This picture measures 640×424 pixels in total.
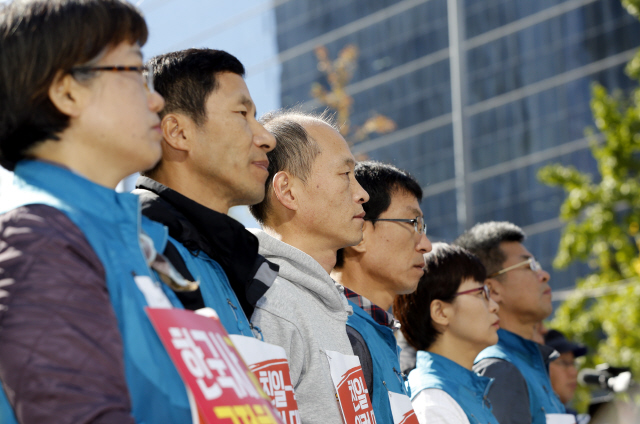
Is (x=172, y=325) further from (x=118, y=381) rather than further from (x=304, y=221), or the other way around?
(x=304, y=221)

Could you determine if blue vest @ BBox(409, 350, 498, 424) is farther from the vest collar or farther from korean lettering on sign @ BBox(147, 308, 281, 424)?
korean lettering on sign @ BBox(147, 308, 281, 424)

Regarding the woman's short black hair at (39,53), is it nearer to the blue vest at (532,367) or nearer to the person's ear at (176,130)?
the person's ear at (176,130)

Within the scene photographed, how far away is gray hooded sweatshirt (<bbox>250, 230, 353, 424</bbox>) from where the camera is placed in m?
2.67

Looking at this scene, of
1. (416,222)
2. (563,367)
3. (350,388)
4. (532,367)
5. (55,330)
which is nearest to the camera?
(55,330)

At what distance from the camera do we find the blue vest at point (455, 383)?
12.9 feet

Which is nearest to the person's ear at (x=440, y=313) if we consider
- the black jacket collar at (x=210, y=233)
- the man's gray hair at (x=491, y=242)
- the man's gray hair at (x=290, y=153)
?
the man's gray hair at (x=491, y=242)

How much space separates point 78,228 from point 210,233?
741 millimetres

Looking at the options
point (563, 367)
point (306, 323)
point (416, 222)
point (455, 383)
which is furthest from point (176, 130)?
point (563, 367)

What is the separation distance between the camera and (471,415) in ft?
12.8

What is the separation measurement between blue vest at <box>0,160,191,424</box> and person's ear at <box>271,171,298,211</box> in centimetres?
153

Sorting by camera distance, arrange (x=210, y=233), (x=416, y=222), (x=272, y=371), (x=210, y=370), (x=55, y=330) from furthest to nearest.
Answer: (x=416, y=222), (x=210, y=233), (x=272, y=371), (x=210, y=370), (x=55, y=330)

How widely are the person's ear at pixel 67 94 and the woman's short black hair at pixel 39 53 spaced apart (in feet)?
0.04

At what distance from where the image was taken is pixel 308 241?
3.30m

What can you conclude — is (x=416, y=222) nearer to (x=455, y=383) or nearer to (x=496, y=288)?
(x=455, y=383)
